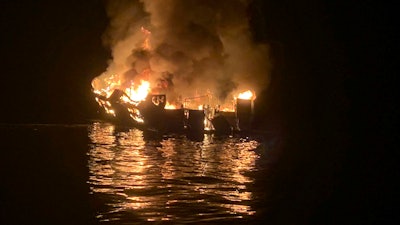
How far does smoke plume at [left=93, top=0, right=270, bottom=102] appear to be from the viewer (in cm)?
5175

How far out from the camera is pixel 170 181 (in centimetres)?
1727


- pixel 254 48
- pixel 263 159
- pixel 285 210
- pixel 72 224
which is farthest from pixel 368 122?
pixel 72 224

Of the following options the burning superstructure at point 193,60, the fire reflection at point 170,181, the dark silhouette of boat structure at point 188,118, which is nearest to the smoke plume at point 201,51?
the burning superstructure at point 193,60

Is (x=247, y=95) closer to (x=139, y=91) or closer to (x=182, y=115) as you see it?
(x=182, y=115)

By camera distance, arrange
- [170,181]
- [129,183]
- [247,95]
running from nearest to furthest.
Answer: [129,183]
[170,181]
[247,95]

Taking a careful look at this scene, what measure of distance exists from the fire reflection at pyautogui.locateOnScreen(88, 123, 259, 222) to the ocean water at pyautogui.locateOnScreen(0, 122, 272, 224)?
24 millimetres

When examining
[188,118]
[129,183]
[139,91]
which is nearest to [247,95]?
[188,118]

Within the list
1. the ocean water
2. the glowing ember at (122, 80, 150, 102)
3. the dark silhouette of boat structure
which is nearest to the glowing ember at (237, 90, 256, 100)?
the dark silhouette of boat structure

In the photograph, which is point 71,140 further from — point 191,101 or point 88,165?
point 191,101

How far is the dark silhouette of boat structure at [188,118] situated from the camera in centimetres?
4003

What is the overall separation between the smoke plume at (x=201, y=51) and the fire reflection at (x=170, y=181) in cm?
2271

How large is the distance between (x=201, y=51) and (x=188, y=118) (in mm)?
14568

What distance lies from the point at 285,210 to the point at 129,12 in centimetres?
5022

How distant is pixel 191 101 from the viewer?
50250 millimetres
